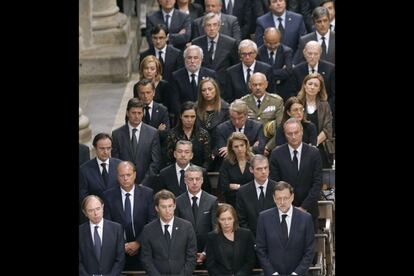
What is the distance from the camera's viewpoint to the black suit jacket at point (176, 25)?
43.1 meters

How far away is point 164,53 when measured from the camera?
4256 centimetres

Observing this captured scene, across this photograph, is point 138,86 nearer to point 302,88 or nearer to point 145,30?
point 302,88

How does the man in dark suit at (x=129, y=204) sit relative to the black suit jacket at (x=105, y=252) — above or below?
above

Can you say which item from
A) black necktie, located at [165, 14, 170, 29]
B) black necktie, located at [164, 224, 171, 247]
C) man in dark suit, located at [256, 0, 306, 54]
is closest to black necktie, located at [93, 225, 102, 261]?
black necktie, located at [164, 224, 171, 247]

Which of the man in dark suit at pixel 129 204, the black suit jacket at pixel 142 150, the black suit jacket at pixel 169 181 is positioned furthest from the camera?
the black suit jacket at pixel 142 150

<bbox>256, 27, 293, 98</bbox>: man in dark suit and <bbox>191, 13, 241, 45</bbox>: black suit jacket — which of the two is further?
<bbox>191, 13, 241, 45</bbox>: black suit jacket

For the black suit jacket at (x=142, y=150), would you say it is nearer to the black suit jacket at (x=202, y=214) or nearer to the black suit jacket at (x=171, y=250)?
the black suit jacket at (x=202, y=214)

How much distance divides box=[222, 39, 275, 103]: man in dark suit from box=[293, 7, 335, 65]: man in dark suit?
0.61 metres

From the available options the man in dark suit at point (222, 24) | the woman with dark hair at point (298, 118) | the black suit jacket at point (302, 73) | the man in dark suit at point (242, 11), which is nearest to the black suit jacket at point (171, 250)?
the woman with dark hair at point (298, 118)

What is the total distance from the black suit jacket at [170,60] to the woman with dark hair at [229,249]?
3.14 meters

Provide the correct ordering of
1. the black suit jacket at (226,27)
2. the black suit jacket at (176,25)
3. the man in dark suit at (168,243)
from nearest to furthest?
1. the man in dark suit at (168,243)
2. the black suit jacket at (226,27)
3. the black suit jacket at (176,25)

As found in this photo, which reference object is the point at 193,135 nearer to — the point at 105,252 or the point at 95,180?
the point at 95,180

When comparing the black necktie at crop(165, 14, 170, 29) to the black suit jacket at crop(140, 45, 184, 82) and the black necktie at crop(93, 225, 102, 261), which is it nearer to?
the black suit jacket at crop(140, 45, 184, 82)

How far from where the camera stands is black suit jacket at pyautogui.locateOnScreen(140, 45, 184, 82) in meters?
42.2
